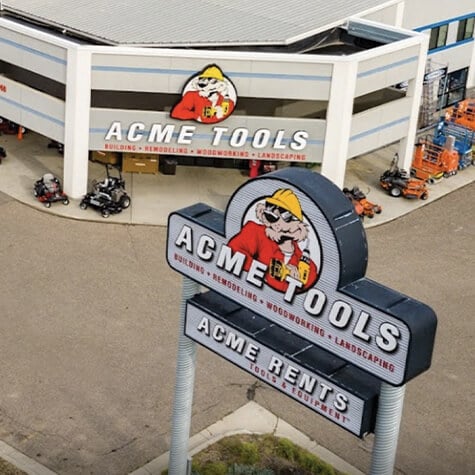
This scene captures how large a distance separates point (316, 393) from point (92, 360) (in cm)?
1213

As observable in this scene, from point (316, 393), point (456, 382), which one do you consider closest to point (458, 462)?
point (456, 382)

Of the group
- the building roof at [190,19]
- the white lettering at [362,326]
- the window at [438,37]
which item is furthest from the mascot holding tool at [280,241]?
the window at [438,37]

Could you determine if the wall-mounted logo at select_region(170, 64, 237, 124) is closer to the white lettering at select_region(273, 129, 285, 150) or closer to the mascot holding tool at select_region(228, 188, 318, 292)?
the white lettering at select_region(273, 129, 285, 150)

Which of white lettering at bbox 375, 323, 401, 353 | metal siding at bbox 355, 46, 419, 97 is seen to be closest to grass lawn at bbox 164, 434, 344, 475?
white lettering at bbox 375, 323, 401, 353

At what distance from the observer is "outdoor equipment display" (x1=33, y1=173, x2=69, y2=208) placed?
4075 cm

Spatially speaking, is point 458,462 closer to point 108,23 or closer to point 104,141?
point 104,141

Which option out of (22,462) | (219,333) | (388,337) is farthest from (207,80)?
(388,337)

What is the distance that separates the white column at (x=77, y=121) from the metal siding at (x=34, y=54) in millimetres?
570

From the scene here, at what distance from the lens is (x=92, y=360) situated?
3152cm

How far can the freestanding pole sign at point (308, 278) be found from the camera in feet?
62.8

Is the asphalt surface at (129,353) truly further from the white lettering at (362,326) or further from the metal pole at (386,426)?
the white lettering at (362,326)

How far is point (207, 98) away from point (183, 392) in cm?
1832

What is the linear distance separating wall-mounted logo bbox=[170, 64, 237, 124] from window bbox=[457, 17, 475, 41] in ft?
64.6

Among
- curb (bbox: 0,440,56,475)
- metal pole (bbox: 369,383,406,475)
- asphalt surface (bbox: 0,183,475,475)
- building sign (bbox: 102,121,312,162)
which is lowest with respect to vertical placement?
curb (bbox: 0,440,56,475)
